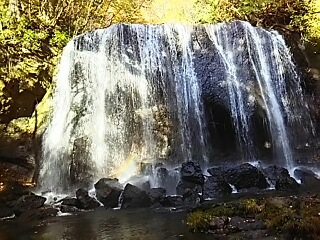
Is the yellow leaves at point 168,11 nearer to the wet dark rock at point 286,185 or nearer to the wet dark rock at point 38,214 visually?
the wet dark rock at point 286,185

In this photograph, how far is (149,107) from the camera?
14.9m

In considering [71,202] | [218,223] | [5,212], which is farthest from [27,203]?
[218,223]

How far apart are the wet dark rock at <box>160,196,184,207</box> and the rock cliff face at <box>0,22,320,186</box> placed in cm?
379

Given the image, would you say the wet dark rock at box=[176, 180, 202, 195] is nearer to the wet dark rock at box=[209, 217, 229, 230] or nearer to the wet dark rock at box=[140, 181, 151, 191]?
the wet dark rock at box=[140, 181, 151, 191]

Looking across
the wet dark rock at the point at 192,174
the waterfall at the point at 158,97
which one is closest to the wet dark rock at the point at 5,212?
the waterfall at the point at 158,97

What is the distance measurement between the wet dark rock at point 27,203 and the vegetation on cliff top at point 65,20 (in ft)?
13.5

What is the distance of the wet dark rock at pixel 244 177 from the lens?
468 inches

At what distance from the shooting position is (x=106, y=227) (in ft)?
27.6

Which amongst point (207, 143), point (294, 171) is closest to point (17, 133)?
point (207, 143)

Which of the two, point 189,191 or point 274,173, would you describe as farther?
point 274,173

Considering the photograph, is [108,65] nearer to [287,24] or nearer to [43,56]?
[43,56]

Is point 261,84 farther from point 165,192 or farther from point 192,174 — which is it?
point 165,192

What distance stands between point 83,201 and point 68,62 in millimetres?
6118

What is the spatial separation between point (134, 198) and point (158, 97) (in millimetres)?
5242
